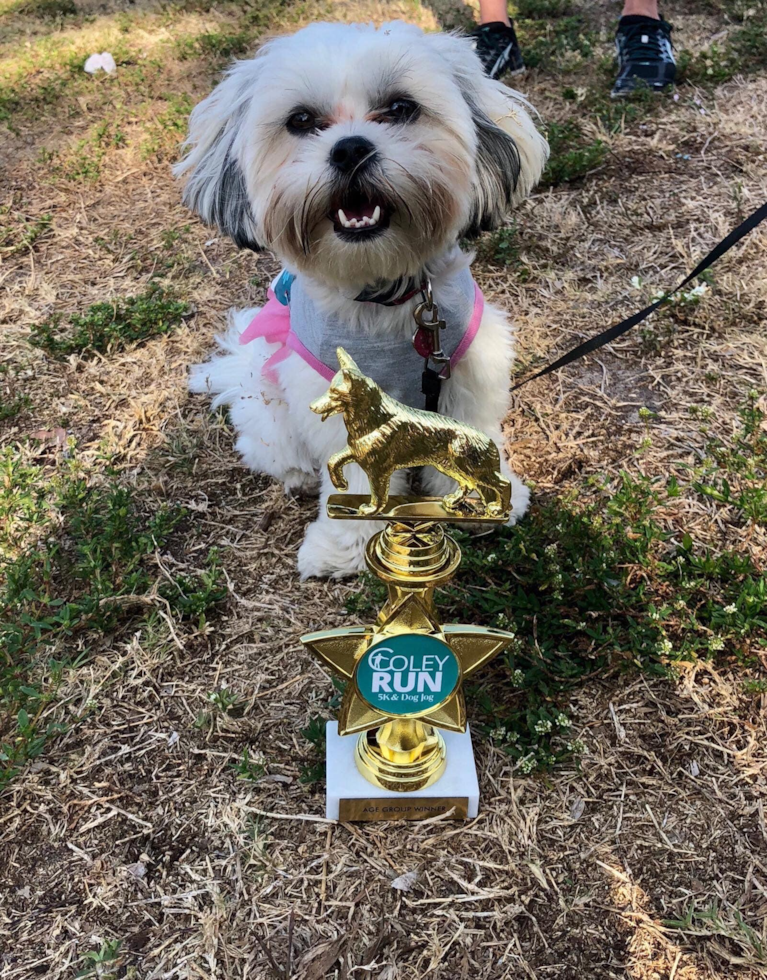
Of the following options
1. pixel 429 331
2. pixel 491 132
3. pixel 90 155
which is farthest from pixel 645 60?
pixel 429 331

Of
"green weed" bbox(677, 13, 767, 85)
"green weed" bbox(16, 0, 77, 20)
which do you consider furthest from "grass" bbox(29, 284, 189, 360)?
"green weed" bbox(16, 0, 77, 20)

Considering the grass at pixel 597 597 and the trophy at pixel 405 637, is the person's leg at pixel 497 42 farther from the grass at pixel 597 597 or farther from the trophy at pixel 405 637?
the trophy at pixel 405 637

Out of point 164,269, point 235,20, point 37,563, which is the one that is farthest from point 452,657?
point 235,20

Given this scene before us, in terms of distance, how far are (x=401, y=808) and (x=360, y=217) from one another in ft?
5.23

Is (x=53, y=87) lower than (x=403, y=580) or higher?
lower

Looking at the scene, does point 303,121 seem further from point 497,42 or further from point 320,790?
point 497,42

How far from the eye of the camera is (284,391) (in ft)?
9.17

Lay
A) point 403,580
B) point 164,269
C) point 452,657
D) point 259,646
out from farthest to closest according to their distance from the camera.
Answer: point 164,269
point 259,646
point 452,657
point 403,580

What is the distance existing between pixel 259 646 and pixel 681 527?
153 centimetres

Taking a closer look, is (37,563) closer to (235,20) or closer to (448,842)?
(448,842)

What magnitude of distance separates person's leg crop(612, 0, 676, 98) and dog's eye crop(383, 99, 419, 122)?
357cm

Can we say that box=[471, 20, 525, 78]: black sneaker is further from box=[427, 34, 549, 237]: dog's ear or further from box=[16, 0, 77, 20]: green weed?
box=[16, 0, 77, 20]: green weed

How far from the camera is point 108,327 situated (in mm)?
3818

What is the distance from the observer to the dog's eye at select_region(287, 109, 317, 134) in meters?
2.14
